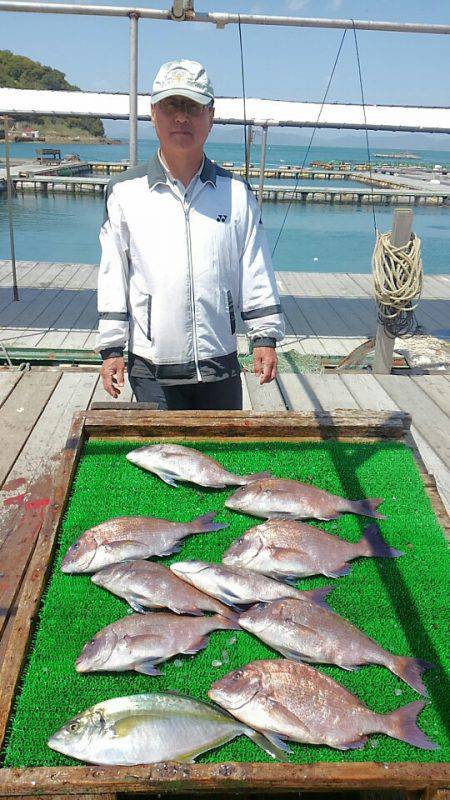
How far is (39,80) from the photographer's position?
123 metres

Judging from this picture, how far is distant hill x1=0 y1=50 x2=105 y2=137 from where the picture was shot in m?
116

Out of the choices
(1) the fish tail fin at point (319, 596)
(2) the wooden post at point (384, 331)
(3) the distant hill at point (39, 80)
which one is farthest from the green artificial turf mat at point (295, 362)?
(3) the distant hill at point (39, 80)

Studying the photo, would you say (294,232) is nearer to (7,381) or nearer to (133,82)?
(133,82)

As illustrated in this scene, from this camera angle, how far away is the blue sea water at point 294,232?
785 inches

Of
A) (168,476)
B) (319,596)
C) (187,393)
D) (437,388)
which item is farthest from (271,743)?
(437,388)

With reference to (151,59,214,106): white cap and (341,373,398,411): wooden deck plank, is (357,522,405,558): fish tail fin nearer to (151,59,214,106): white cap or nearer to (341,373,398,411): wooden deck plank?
(151,59,214,106): white cap

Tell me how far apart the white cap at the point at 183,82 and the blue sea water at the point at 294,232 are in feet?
51.3

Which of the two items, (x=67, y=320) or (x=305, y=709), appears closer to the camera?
(x=305, y=709)

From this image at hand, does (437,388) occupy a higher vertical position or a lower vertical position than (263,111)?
lower

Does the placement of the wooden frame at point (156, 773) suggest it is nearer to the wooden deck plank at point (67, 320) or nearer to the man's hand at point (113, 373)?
the man's hand at point (113, 373)

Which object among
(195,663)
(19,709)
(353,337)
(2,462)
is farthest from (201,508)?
(353,337)

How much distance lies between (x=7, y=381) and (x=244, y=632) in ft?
12.4

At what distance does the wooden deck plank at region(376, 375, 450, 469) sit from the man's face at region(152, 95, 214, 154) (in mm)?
2619

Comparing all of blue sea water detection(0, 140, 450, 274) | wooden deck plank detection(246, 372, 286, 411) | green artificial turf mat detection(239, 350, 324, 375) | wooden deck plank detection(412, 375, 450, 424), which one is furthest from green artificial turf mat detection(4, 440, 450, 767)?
blue sea water detection(0, 140, 450, 274)
